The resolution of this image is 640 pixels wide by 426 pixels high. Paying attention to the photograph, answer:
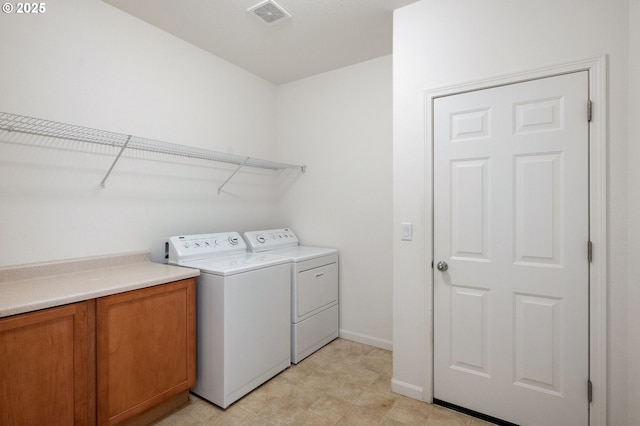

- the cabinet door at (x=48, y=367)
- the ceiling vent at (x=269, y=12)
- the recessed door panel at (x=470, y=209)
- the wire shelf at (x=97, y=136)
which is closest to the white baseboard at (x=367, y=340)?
the recessed door panel at (x=470, y=209)

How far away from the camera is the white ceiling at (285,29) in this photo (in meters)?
2.09

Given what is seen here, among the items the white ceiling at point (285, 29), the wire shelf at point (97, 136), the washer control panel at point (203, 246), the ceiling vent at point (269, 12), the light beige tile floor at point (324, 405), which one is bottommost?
the light beige tile floor at point (324, 405)

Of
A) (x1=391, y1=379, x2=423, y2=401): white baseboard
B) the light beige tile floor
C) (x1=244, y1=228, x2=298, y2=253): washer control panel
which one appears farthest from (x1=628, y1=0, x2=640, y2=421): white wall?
(x1=244, y1=228, x2=298, y2=253): washer control panel

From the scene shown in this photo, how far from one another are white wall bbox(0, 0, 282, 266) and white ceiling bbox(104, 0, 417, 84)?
0.18 meters

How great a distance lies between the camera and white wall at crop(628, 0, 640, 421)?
4.63 ft

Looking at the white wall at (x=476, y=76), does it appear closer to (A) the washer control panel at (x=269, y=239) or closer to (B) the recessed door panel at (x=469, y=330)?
(B) the recessed door panel at (x=469, y=330)

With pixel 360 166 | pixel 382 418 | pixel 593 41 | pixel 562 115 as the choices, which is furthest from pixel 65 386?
pixel 593 41

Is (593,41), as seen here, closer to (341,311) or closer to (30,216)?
(341,311)

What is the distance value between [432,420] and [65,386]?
193 centimetres

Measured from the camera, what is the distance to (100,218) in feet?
6.72

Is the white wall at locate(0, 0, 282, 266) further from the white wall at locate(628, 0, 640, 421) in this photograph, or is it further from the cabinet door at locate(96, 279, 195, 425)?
the white wall at locate(628, 0, 640, 421)

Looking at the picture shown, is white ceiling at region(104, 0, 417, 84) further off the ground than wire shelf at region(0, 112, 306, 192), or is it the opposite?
white ceiling at region(104, 0, 417, 84)

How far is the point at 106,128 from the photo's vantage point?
2.08 m

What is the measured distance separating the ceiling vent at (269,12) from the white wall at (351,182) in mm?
956
